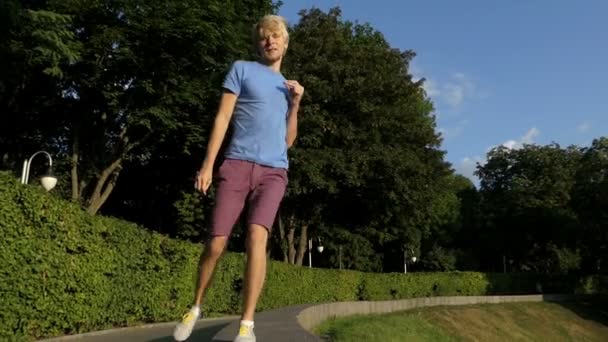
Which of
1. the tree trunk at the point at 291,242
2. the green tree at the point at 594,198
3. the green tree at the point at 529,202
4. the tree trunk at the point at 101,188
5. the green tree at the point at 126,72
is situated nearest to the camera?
the green tree at the point at 126,72

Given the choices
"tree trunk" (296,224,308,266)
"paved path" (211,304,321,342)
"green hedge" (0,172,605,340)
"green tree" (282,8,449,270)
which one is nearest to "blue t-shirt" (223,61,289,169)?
"paved path" (211,304,321,342)

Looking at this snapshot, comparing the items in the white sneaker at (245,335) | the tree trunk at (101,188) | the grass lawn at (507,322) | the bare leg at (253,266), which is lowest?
the grass lawn at (507,322)

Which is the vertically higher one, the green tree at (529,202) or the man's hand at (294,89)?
the green tree at (529,202)

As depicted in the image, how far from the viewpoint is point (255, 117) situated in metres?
4.81

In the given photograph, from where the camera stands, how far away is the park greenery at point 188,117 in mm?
21922

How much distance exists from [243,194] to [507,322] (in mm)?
35788

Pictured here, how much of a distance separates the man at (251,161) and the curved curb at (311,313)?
35.8 inches

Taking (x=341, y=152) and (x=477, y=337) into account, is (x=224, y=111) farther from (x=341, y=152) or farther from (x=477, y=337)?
(x=477, y=337)

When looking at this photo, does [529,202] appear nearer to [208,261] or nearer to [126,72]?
[126,72]

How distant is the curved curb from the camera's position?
606 cm

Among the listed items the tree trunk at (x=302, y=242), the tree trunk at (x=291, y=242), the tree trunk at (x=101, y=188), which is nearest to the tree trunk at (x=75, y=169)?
the tree trunk at (x=101, y=188)

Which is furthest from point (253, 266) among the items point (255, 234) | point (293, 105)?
point (293, 105)

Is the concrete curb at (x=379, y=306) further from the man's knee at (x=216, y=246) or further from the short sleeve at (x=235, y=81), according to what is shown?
the short sleeve at (x=235, y=81)

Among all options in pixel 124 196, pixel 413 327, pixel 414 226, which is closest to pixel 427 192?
pixel 414 226
